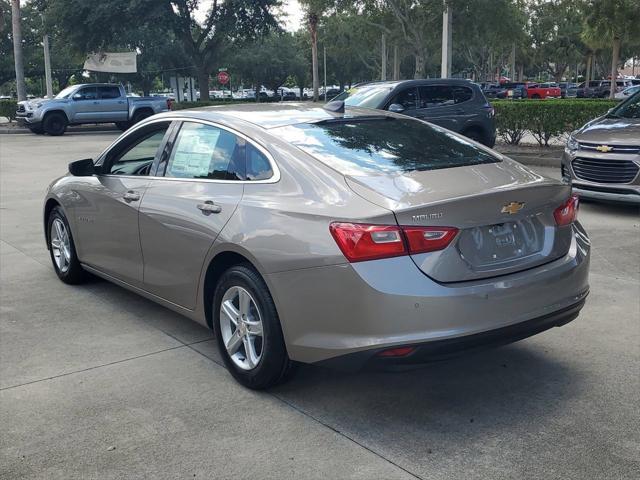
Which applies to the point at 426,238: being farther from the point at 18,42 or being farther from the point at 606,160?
the point at 18,42

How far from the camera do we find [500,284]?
11.8 feet

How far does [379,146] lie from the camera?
4348 mm

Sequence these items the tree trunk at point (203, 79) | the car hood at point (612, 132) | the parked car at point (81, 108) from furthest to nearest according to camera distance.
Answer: the tree trunk at point (203, 79)
the parked car at point (81, 108)
the car hood at point (612, 132)

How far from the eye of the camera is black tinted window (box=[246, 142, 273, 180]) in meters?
4.17

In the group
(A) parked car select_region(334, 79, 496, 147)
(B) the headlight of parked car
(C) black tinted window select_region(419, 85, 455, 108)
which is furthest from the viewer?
(C) black tinted window select_region(419, 85, 455, 108)

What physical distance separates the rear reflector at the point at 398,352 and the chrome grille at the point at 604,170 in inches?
251

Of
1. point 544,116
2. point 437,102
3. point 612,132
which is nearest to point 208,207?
point 612,132

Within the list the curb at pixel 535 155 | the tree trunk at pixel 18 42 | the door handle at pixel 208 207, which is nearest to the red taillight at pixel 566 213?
the door handle at pixel 208 207

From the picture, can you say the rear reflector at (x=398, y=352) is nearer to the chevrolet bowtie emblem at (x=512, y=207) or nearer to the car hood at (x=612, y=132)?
the chevrolet bowtie emblem at (x=512, y=207)

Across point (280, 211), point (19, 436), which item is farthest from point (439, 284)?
point (19, 436)

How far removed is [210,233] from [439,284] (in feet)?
4.78

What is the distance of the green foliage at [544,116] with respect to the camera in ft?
49.2

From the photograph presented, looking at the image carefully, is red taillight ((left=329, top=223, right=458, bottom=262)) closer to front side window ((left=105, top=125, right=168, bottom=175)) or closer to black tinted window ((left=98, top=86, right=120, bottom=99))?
front side window ((left=105, top=125, right=168, bottom=175))

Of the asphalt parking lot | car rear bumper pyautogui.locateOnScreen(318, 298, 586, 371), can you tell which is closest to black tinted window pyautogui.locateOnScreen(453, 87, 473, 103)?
the asphalt parking lot
